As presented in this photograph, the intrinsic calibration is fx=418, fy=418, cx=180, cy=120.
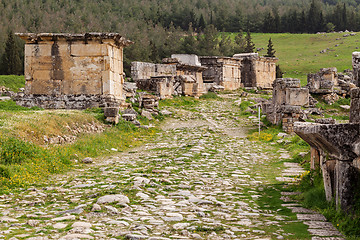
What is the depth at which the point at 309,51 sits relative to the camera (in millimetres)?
57406

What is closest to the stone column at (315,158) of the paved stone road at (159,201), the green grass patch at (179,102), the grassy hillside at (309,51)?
the paved stone road at (159,201)

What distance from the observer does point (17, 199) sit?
20.7 feet

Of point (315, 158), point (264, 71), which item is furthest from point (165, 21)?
point (315, 158)

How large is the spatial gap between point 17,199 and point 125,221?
2.11 metres

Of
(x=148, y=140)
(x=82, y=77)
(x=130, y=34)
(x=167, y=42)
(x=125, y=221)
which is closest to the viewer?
(x=125, y=221)

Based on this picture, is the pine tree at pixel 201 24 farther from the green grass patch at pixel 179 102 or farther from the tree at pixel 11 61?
the green grass patch at pixel 179 102

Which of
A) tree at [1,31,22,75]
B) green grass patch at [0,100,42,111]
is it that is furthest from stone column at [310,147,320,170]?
tree at [1,31,22,75]

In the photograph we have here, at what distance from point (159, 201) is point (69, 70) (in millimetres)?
10656

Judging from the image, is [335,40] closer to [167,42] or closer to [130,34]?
[167,42]

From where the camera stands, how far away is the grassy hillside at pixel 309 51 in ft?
153

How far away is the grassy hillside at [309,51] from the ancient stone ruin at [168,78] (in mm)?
15475

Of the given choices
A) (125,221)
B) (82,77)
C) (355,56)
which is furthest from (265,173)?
(82,77)

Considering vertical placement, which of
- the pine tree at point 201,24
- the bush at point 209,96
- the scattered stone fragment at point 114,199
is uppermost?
the pine tree at point 201,24

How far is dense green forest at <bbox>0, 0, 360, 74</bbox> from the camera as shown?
180 feet
